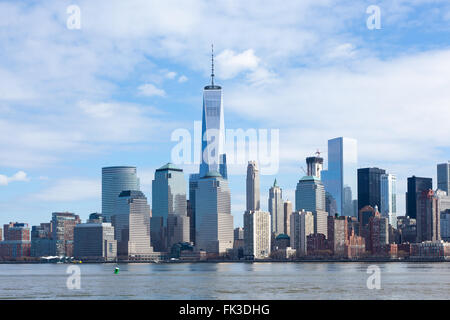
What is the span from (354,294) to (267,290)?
15.7 meters
